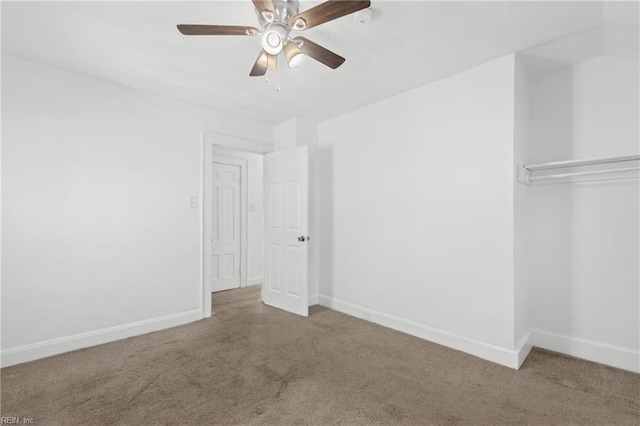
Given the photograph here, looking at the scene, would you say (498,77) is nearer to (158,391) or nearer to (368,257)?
(368,257)

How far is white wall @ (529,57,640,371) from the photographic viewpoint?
2506 millimetres

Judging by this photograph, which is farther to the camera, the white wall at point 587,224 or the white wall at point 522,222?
the white wall at point 522,222

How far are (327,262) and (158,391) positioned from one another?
2474 millimetres

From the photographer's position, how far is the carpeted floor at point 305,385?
193cm

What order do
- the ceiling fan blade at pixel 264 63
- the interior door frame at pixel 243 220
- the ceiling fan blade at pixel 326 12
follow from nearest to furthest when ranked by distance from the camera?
the ceiling fan blade at pixel 326 12
the ceiling fan blade at pixel 264 63
the interior door frame at pixel 243 220

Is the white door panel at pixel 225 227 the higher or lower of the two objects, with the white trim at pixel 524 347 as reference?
higher

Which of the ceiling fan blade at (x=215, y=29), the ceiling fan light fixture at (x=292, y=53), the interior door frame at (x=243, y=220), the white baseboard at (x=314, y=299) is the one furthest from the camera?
the interior door frame at (x=243, y=220)

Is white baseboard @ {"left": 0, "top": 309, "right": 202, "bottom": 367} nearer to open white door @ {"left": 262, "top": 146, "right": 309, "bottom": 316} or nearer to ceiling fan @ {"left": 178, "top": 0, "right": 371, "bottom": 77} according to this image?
open white door @ {"left": 262, "top": 146, "right": 309, "bottom": 316}

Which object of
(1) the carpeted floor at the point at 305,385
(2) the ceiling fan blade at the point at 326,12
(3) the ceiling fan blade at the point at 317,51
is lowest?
(1) the carpeted floor at the point at 305,385

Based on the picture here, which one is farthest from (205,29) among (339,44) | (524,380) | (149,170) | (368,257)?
(524,380)

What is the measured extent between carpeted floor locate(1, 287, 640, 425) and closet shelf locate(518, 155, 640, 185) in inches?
60.9

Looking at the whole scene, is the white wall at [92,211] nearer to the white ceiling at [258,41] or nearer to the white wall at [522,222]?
the white ceiling at [258,41]

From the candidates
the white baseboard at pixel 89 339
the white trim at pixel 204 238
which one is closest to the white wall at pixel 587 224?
the white trim at pixel 204 238

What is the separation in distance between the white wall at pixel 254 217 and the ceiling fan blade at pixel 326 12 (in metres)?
3.88
